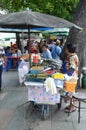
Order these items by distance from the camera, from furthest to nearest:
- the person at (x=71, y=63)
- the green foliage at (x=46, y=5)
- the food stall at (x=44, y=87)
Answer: the green foliage at (x=46, y=5) < the person at (x=71, y=63) < the food stall at (x=44, y=87)

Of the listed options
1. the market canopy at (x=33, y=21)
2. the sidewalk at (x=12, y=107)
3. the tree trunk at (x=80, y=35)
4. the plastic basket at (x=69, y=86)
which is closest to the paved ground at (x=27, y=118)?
the sidewalk at (x=12, y=107)

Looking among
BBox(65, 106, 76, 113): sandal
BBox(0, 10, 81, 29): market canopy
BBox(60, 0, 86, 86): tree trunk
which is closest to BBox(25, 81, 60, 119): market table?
BBox(65, 106, 76, 113): sandal

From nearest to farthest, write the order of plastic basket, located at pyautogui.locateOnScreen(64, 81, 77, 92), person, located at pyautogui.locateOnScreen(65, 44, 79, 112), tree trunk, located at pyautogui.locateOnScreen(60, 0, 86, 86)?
plastic basket, located at pyautogui.locateOnScreen(64, 81, 77, 92)
person, located at pyautogui.locateOnScreen(65, 44, 79, 112)
tree trunk, located at pyautogui.locateOnScreen(60, 0, 86, 86)

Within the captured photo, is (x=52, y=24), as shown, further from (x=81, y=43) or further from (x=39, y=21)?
(x=81, y=43)

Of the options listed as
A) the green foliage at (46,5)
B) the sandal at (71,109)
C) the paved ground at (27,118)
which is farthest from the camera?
the green foliage at (46,5)

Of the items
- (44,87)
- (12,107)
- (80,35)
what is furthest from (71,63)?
(80,35)

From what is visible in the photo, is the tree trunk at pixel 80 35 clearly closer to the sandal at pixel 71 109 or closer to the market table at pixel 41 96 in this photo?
the sandal at pixel 71 109

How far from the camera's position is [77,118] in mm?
8672

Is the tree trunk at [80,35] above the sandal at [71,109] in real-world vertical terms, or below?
above

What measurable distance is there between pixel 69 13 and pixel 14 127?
62.2 ft

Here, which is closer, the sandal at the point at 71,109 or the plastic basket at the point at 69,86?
the plastic basket at the point at 69,86

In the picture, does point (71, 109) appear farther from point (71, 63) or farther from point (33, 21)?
point (33, 21)

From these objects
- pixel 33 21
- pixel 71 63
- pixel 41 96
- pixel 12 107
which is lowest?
pixel 12 107

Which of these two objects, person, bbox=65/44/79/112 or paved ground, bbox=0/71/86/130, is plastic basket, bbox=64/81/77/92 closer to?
person, bbox=65/44/79/112
